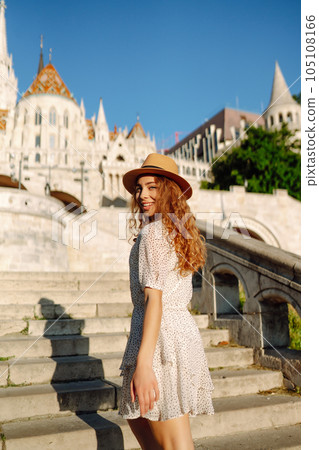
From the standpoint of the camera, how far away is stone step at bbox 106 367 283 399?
3.08 meters

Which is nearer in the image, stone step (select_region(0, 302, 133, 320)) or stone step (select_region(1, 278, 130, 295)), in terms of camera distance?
stone step (select_region(0, 302, 133, 320))

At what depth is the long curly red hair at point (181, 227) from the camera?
1706 mm

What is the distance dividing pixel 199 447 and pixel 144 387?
4.65 ft

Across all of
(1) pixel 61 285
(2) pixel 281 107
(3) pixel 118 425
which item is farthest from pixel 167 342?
(2) pixel 281 107

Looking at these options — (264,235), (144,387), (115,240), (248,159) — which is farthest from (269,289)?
(248,159)

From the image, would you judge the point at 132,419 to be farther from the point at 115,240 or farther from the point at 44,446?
the point at 115,240

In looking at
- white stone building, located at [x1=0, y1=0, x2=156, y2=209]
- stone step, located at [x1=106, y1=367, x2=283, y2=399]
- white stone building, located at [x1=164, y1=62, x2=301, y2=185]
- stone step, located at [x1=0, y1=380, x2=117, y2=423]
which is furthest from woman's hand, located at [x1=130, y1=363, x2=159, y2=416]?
white stone building, located at [x1=164, y1=62, x2=301, y2=185]

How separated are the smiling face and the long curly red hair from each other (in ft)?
0.07

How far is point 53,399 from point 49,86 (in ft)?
189

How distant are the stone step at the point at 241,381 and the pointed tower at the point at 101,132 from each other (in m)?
54.9

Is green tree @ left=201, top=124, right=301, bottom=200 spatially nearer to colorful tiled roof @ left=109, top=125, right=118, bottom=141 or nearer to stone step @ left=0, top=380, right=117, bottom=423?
stone step @ left=0, top=380, right=117, bottom=423

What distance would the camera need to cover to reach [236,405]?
2881 millimetres

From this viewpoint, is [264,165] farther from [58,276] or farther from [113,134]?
[113,134]

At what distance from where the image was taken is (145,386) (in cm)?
145
